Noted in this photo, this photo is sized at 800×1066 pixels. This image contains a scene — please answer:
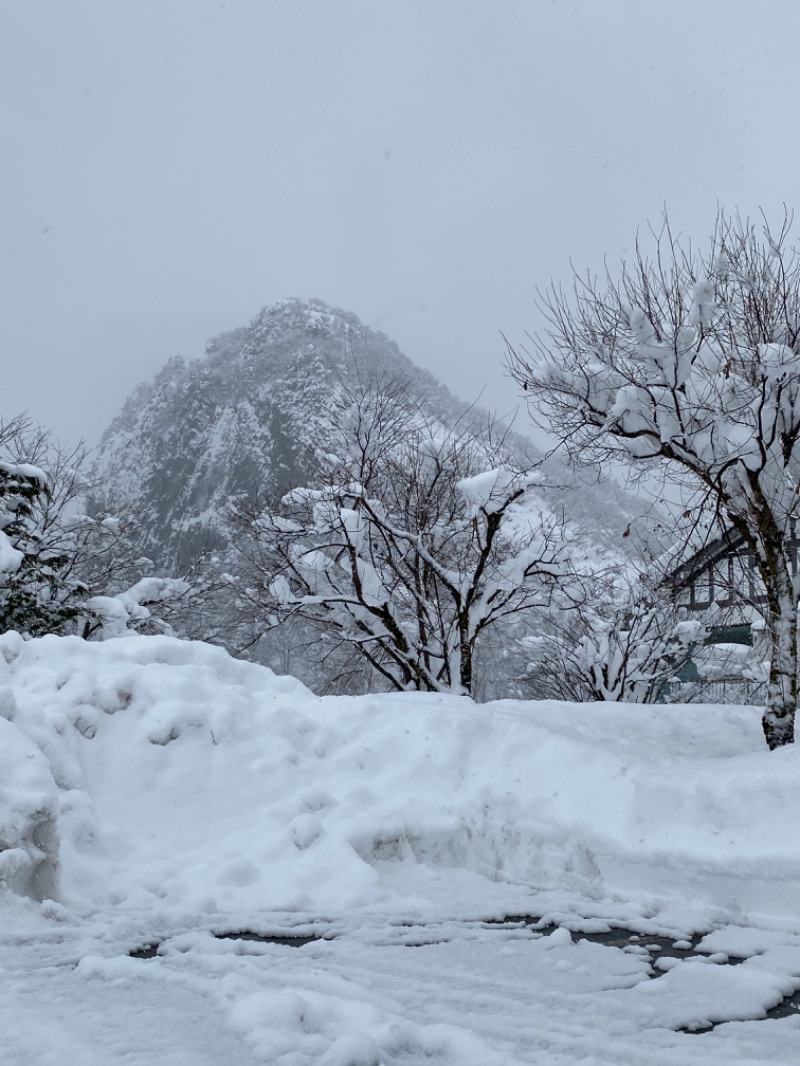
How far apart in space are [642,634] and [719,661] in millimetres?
3187

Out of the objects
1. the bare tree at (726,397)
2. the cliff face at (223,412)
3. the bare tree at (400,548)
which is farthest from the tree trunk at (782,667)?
the cliff face at (223,412)

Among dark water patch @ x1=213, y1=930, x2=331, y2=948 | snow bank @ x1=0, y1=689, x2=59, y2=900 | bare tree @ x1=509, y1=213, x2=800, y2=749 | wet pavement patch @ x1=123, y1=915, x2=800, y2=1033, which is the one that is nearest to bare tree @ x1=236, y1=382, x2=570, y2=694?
bare tree @ x1=509, y1=213, x2=800, y2=749

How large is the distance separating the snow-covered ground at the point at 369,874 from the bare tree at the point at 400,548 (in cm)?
374

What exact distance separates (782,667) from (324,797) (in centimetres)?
431

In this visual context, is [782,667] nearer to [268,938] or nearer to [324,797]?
[324,797]

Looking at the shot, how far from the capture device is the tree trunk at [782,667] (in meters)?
6.73

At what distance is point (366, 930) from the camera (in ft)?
13.7

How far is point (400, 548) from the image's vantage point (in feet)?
40.9

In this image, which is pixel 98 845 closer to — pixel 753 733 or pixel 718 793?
pixel 718 793

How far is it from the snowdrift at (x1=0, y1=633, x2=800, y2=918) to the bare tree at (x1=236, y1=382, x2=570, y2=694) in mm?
4275

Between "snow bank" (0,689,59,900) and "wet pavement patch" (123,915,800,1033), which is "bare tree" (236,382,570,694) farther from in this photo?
"snow bank" (0,689,59,900)

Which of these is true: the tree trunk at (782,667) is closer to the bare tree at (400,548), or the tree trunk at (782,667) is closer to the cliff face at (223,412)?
the bare tree at (400,548)

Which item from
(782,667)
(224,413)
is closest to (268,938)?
(782,667)

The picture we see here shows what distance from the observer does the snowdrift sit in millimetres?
4590
